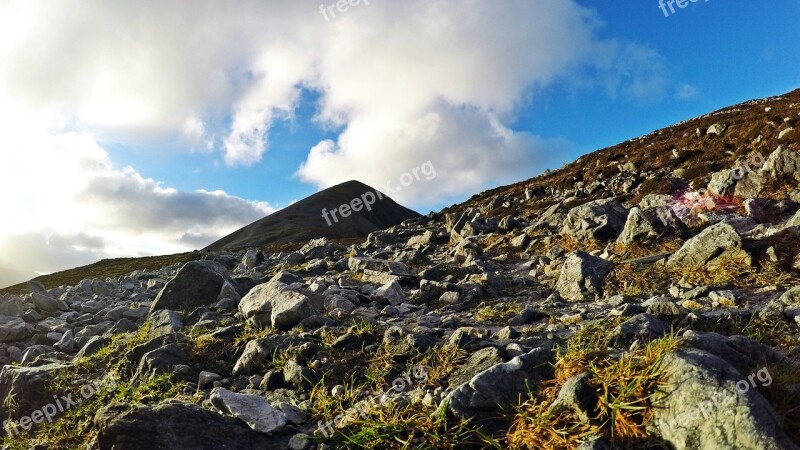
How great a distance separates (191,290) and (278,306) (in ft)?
14.0

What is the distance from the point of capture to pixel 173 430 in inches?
162

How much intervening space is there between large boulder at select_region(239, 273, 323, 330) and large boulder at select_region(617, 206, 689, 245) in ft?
24.3

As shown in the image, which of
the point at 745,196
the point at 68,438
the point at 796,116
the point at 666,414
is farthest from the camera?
the point at 796,116

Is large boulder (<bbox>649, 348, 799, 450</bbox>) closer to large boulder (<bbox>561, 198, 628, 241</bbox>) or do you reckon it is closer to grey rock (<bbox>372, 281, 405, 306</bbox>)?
grey rock (<bbox>372, 281, 405, 306</bbox>)

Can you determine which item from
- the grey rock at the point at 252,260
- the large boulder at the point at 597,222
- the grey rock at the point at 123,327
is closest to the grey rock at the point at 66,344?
the grey rock at the point at 123,327

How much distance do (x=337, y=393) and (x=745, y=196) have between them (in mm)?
13692

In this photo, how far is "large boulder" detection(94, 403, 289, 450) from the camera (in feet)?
13.0

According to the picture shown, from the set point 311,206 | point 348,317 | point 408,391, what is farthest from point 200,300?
point 311,206

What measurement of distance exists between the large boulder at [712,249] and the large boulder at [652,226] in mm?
1719

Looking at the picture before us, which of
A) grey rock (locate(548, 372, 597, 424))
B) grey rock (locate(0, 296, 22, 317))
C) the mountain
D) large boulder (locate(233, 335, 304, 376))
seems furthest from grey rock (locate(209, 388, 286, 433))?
the mountain

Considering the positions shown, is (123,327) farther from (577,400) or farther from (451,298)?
(577,400)

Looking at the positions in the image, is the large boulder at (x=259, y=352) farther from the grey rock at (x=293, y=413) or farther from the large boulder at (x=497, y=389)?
the large boulder at (x=497, y=389)

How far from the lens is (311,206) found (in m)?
183

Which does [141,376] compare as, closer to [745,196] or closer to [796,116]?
[745,196]
